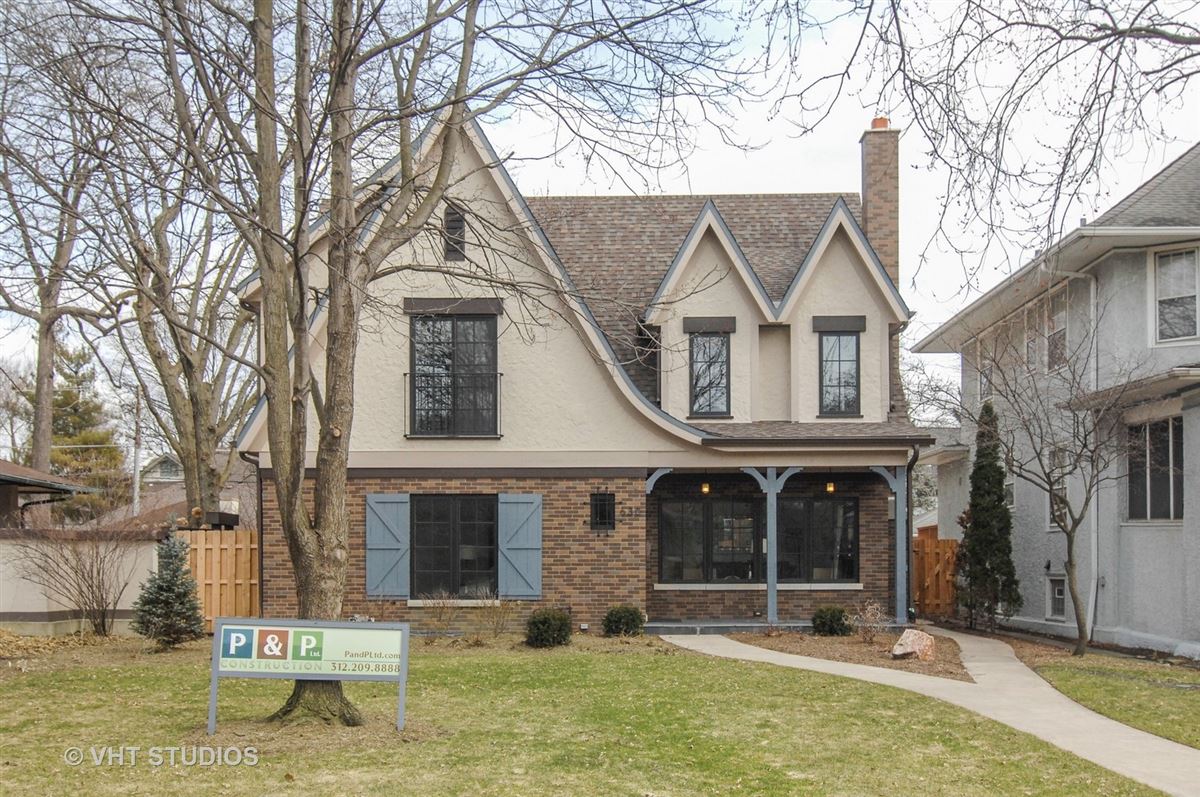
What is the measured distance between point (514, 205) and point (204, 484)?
10602mm

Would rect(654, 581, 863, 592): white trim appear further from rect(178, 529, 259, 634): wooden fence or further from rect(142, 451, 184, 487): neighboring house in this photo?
rect(142, 451, 184, 487): neighboring house

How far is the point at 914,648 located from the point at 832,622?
316cm

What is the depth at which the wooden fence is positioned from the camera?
20.0 meters

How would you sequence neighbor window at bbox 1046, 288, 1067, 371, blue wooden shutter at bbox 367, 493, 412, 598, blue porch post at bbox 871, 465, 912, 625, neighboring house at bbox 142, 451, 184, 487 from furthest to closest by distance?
neighboring house at bbox 142, 451, 184, 487 → neighbor window at bbox 1046, 288, 1067, 371 → blue porch post at bbox 871, 465, 912, 625 → blue wooden shutter at bbox 367, 493, 412, 598

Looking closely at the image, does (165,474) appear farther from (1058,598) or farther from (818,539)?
(1058,598)

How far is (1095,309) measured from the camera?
1956cm

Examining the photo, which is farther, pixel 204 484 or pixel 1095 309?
pixel 204 484

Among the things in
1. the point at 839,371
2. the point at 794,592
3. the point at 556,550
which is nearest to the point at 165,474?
the point at 556,550

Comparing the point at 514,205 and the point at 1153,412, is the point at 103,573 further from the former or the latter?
the point at 1153,412

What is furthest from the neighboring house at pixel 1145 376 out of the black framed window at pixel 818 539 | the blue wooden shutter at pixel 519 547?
the blue wooden shutter at pixel 519 547

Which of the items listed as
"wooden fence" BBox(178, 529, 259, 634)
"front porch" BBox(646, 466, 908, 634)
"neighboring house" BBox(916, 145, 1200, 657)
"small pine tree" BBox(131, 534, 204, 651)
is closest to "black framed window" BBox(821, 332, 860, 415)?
"front porch" BBox(646, 466, 908, 634)

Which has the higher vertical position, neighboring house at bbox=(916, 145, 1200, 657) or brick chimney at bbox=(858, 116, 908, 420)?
brick chimney at bbox=(858, 116, 908, 420)

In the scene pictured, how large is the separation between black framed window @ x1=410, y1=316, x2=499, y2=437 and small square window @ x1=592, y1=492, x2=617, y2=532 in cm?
201


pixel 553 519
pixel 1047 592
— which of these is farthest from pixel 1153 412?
pixel 553 519
